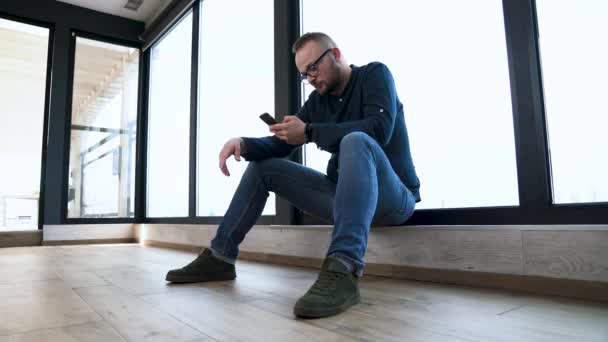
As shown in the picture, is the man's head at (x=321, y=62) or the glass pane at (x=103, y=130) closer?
the man's head at (x=321, y=62)

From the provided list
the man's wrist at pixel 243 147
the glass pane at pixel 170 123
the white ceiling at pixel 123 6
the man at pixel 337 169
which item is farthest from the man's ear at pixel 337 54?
the white ceiling at pixel 123 6

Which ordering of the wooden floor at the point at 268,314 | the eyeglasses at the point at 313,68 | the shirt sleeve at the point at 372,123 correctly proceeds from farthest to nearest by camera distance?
the eyeglasses at the point at 313,68
the shirt sleeve at the point at 372,123
the wooden floor at the point at 268,314

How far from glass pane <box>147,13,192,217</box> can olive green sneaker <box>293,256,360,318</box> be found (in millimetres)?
2866

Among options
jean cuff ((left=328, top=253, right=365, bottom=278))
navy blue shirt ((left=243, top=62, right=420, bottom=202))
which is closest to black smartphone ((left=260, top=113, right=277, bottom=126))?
navy blue shirt ((left=243, top=62, right=420, bottom=202))

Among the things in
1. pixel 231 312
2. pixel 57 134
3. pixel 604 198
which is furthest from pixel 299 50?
pixel 57 134

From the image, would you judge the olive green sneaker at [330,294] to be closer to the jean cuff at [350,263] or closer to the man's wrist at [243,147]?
the jean cuff at [350,263]

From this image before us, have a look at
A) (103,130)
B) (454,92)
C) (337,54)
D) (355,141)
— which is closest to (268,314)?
(355,141)

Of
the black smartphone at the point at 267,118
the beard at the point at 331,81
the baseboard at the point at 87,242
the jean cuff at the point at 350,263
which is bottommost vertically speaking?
the baseboard at the point at 87,242

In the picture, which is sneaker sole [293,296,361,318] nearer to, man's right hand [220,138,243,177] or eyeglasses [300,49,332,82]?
man's right hand [220,138,243,177]

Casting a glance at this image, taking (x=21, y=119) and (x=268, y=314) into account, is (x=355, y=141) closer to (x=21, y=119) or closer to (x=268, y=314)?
(x=268, y=314)

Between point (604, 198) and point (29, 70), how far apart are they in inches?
187

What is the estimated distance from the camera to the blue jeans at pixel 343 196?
1045 millimetres

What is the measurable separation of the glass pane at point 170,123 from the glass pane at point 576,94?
2941 mm

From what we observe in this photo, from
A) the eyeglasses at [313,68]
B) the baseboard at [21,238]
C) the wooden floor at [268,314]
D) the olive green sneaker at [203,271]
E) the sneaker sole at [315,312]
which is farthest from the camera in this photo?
the baseboard at [21,238]
